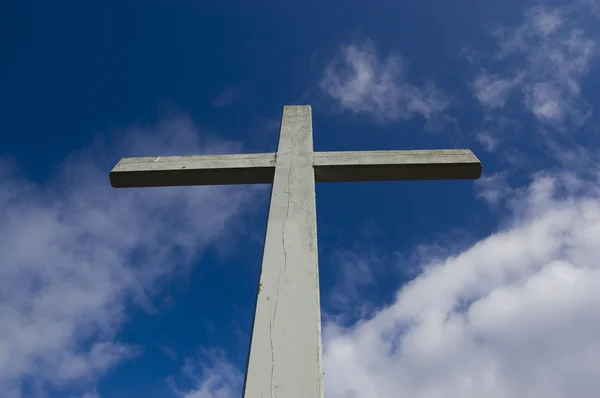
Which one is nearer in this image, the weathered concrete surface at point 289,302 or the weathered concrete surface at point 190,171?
the weathered concrete surface at point 289,302

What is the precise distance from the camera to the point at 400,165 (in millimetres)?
3488

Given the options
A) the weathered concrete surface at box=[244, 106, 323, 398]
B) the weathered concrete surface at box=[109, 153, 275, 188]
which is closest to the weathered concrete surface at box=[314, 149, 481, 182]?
the weathered concrete surface at box=[244, 106, 323, 398]

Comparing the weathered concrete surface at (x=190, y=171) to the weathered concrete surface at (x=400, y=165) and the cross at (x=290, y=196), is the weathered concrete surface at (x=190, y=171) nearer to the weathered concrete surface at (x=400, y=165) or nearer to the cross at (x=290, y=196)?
the cross at (x=290, y=196)

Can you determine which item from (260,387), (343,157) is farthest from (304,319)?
(343,157)

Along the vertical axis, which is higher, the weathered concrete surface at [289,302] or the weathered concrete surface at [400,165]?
the weathered concrete surface at [400,165]

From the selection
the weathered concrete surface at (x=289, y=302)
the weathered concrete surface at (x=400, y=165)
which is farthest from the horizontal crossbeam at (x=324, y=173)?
the weathered concrete surface at (x=289, y=302)

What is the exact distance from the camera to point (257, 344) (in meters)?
2.11

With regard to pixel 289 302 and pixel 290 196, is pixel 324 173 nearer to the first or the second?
pixel 290 196

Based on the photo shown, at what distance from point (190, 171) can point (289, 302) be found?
155 cm

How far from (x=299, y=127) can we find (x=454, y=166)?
3.72 feet

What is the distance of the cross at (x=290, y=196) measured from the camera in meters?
2.03

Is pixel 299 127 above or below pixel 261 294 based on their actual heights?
above

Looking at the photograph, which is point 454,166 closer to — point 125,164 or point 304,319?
point 304,319

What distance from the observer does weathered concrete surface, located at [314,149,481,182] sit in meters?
3.44
